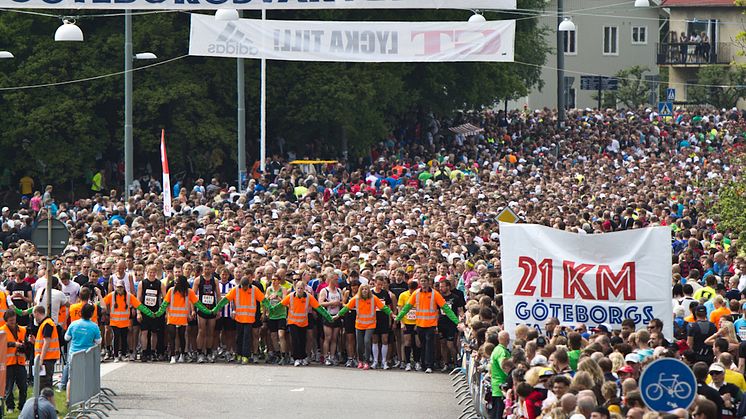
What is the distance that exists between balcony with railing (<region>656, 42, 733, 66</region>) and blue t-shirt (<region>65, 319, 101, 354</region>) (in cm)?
7570

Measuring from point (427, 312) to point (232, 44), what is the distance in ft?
40.2

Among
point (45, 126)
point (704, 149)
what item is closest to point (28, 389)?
point (45, 126)

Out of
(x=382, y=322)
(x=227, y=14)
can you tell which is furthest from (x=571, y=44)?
(x=382, y=322)

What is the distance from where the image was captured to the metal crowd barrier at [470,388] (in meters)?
18.1

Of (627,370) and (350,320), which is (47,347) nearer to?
(350,320)

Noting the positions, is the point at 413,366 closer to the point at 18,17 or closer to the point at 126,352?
the point at 126,352

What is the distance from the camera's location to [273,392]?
21.4 meters

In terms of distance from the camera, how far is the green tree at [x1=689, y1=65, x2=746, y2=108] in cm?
8794

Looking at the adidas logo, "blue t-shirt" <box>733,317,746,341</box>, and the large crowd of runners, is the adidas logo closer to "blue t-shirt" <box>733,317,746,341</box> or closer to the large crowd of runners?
the large crowd of runners

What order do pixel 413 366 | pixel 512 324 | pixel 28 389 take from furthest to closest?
pixel 413 366, pixel 28 389, pixel 512 324

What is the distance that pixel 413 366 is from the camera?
23.9 metres

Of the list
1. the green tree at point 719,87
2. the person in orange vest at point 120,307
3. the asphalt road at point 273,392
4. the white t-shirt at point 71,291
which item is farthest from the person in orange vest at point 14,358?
the green tree at point 719,87

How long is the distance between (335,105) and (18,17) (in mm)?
9503

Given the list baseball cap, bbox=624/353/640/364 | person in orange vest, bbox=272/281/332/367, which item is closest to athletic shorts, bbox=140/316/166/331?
person in orange vest, bbox=272/281/332/367
